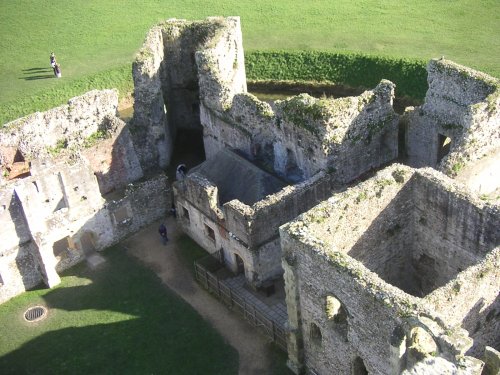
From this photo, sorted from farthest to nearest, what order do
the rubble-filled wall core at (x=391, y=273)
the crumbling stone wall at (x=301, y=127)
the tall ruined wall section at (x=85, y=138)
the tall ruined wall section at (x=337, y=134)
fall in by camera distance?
the tall ruined wall section at (x=85, y=138) < the crumbling stone wall at (x=301, y=127) < the tall ruined wall section at (x=337, y=134) < the rubble-filled wall core at (x=391, y=273)

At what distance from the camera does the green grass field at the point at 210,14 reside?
45375 millimetres

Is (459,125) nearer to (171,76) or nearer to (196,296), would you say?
(196,296)

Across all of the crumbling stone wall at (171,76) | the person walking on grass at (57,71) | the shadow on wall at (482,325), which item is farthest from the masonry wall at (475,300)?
the person walking on grass at (57,71)

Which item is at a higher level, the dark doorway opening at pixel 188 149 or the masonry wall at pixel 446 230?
the masonry wall at pixel 446 230

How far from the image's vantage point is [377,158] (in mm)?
30203

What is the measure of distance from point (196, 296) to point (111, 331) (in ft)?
12.1

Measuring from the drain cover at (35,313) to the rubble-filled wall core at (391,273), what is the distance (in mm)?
10863

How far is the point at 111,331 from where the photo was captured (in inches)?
1088

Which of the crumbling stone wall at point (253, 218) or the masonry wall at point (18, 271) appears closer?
the crumbling stone wall at point (253, 218)

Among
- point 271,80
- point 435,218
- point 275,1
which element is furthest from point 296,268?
point 275,1

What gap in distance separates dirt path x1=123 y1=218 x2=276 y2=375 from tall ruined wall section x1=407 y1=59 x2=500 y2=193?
9553 millimetres

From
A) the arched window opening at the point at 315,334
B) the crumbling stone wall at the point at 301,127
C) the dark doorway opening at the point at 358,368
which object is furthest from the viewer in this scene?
the crumbling stone wall at the point at 301,127

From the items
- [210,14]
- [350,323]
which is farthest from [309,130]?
[210,14]

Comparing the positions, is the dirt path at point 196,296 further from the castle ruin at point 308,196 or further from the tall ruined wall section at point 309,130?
the tall ruined wall section at point 309,130
